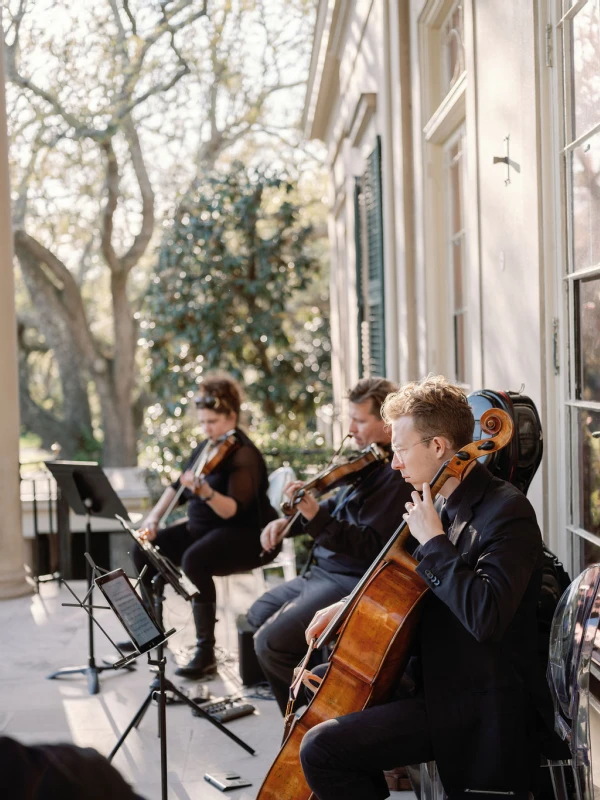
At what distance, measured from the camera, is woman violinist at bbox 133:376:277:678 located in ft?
14.3

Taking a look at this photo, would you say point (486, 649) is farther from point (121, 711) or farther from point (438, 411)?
point (121, 711)

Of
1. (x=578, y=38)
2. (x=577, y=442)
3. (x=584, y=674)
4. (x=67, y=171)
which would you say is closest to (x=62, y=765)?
(x=584, y=674)

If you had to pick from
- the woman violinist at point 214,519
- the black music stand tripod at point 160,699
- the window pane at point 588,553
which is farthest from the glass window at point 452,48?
the black music stand tripod at point 160,699

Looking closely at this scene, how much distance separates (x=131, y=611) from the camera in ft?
9.21

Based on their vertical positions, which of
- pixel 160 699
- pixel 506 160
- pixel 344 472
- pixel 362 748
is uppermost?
pixel 506 160

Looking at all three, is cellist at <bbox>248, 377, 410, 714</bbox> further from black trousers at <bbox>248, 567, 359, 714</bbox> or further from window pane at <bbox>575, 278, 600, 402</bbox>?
window pane at <bbox>575, 278, 600, 402</bbox>

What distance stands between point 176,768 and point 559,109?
270cm

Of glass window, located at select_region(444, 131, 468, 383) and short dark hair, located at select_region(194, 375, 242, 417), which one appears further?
glass window, located at select_region(444, 131, 468, 383)

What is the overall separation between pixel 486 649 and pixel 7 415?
4734 millimetres

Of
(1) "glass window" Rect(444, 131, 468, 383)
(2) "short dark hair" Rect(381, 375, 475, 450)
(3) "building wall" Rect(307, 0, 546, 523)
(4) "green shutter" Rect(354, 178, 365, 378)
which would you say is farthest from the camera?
(4) "green shutter" Rect(354, 178, 365, 378)

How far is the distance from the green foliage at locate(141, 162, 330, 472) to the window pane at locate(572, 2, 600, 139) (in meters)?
6.70

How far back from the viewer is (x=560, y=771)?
7.13ft

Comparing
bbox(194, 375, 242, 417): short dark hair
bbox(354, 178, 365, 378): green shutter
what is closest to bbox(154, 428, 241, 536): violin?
bbox(194, 375, 242, 417): short dark hair

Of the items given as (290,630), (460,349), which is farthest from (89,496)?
(460,349)
